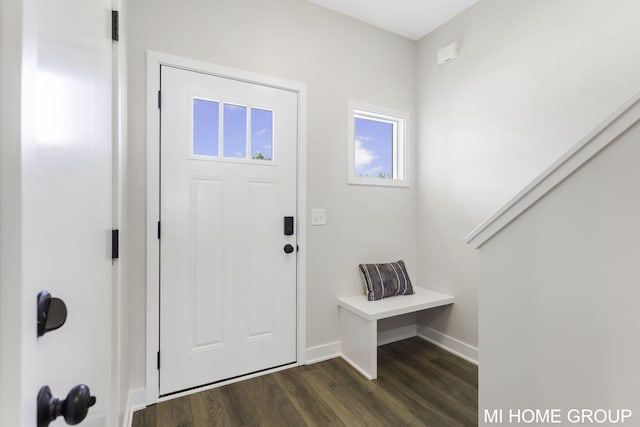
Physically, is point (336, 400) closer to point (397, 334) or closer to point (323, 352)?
point (323, 352)

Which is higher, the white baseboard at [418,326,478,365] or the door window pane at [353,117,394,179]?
the door window pane at [353,117,394,179]

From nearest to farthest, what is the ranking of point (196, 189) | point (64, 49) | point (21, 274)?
point (21, 274) < point (64, 49) < point (196, 189)

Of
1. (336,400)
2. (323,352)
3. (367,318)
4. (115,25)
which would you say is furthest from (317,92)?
(336,400)

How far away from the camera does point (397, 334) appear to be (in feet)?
9.34

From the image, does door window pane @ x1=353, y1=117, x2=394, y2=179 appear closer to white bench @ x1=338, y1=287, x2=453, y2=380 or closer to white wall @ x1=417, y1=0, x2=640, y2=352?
white wall @ x1=417, y1=0, x2=640, y2=352

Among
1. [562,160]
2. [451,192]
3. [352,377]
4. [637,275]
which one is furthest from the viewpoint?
[451,192]

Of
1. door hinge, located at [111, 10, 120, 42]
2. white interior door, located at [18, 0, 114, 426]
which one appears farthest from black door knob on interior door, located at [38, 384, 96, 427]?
door hinge, located at [111, 10, 120, 42]

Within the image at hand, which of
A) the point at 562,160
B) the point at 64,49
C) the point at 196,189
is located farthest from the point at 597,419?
the point at 196,189

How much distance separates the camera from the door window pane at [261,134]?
7.22 feet

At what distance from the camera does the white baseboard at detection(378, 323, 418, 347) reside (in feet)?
9.05

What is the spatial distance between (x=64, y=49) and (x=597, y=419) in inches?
70.0

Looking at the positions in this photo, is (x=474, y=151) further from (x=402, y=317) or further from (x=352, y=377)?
(x=352, y=377)

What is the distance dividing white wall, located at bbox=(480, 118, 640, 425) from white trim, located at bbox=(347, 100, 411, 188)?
1.49 meters

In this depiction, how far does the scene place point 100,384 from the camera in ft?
3.05
